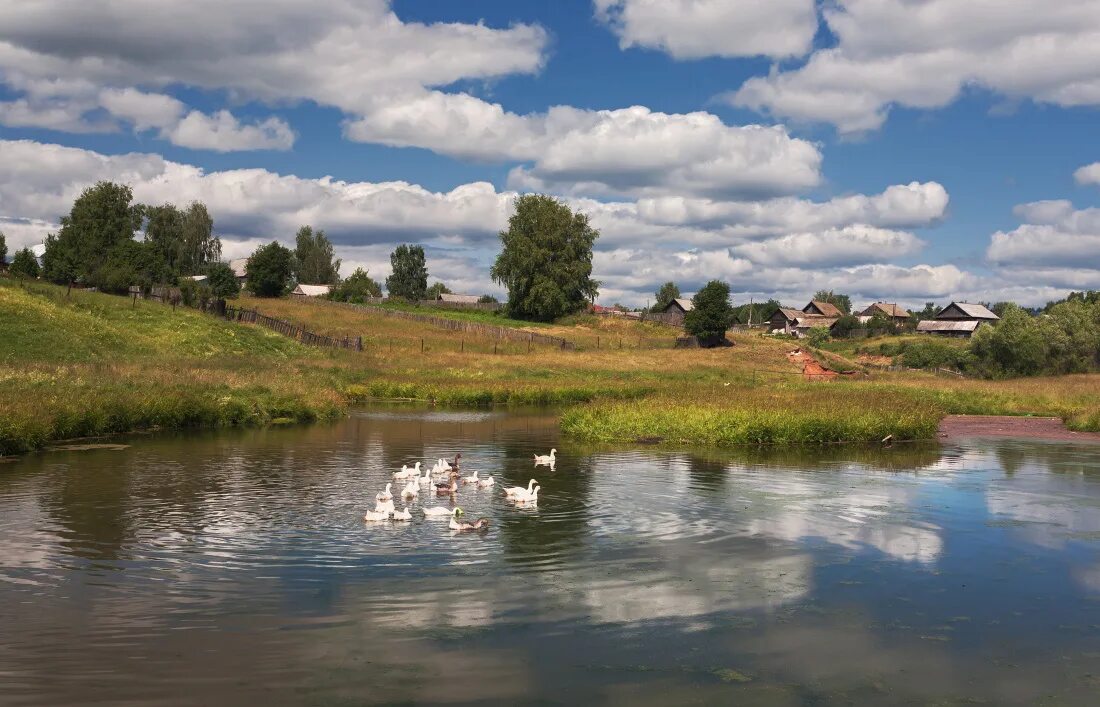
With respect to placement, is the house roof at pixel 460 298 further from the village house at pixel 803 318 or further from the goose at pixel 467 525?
the goose at pixel 467 525

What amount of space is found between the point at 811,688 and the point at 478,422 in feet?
110

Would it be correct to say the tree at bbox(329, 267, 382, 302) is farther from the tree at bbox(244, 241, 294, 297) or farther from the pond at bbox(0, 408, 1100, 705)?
the pond at bbox(0, 408, 1100, 705)

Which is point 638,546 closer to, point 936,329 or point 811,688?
point 811,688

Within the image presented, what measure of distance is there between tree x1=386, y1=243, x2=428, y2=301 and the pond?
16846 cm

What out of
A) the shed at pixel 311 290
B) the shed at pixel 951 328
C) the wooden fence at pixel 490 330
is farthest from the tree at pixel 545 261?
the shed at pixel 951 328

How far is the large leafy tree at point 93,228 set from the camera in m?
126

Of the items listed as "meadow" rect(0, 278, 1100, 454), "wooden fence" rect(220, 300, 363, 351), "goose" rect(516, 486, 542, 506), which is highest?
"wooden fence" rect(220, 300, 363, 351)

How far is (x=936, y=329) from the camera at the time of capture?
518 feet

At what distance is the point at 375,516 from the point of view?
19.2 meters

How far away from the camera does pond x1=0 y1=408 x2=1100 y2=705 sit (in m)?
11.1

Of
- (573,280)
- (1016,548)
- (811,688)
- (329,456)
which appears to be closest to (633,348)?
(573,280)

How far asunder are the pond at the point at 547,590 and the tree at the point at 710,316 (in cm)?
7981

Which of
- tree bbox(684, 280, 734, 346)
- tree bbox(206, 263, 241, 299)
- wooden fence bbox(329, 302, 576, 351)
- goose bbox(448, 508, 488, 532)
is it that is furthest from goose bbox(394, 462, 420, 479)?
tree bbox(206, 263, 241, 299)

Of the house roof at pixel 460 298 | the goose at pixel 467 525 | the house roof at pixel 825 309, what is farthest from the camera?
the house roof at pixel 825 309
